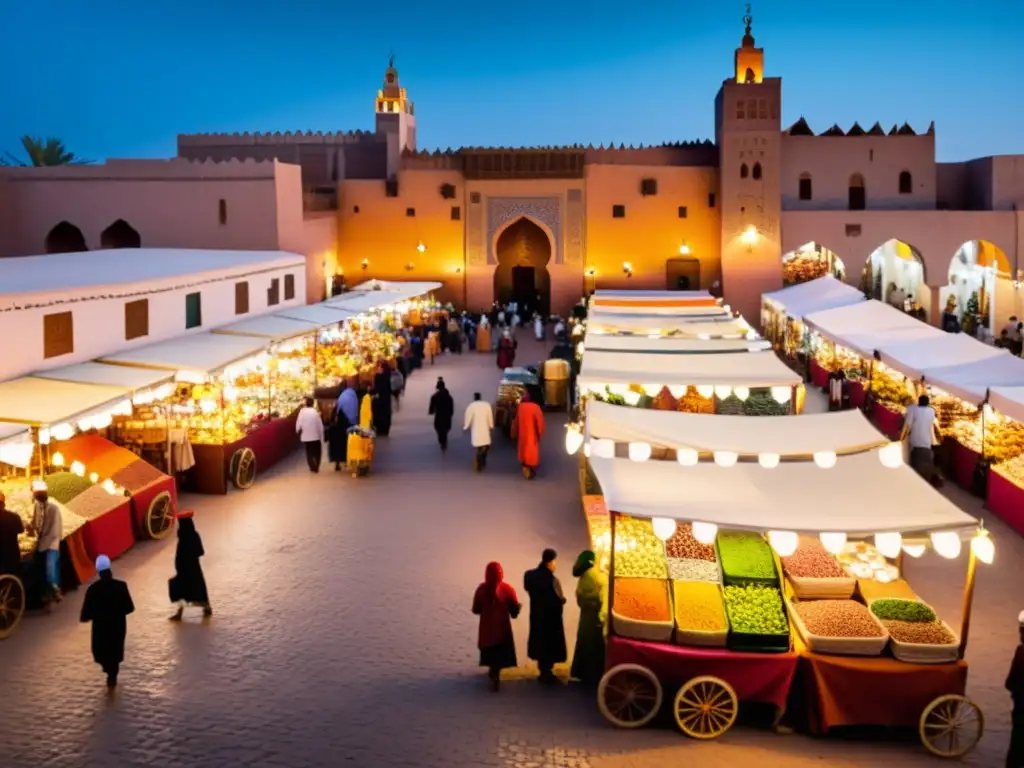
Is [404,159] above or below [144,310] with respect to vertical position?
above

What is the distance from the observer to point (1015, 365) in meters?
13.3

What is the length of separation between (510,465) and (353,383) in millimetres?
5534

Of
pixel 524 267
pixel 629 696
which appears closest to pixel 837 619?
pixel 629 696

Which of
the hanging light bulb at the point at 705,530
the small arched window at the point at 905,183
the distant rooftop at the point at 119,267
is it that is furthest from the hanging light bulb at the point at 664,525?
the small arched window at the point at 905,183

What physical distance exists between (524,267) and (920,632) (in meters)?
30.5

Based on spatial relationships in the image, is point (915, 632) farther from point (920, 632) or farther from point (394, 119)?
point (394, 119)

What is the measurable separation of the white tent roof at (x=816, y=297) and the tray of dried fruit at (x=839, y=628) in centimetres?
1597

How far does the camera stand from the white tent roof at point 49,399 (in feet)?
33.7

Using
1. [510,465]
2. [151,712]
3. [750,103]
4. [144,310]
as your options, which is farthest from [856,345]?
[750,103]

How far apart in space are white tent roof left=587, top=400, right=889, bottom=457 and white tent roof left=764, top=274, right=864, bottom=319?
13.0 metres

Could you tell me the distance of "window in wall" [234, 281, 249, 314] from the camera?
63.7 feet

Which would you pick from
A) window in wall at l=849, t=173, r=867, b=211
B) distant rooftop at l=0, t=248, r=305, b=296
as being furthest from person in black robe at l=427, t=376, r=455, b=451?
window in wall at l=849, t=173, r=867, b=211

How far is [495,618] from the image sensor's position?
7559mm

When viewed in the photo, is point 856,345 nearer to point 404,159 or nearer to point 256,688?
point 256,688
